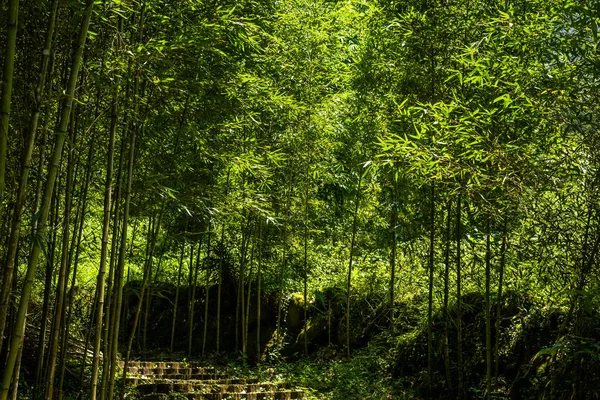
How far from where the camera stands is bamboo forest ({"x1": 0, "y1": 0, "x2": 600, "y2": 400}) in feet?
11.3

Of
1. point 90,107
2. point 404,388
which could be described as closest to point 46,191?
point 90,107

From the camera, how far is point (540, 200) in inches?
142

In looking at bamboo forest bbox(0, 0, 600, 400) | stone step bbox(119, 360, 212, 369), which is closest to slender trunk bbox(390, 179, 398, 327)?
bamboo forest bbox(0, 0, 600, 400)

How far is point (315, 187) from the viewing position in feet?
25.5

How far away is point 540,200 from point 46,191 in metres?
2.76

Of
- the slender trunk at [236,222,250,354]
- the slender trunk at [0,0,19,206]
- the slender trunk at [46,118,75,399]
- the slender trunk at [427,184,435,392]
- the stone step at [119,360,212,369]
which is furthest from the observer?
the slender trunk at [236,222,250,354]

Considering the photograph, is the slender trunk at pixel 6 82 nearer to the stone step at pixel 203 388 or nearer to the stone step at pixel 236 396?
the stone step at pixel 236 396

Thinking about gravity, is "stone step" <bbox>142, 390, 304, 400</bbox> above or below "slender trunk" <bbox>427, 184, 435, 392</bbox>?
below

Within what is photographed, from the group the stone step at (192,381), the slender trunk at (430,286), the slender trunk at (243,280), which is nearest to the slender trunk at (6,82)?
the slender trunk at (430,286)

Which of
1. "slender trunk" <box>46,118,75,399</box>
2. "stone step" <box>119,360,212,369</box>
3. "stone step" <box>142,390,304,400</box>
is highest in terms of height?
"slender trunk" <box>46,118,75,399</box>

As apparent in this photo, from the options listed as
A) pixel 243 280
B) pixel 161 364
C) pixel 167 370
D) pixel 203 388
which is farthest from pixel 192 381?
pixel 243 280

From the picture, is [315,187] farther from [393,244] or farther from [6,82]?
[6,82]

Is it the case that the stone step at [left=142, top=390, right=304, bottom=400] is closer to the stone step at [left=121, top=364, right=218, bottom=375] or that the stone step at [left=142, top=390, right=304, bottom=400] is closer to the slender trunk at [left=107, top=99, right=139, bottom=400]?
the stone step at [left=121, top=364, right=218, bottom=375]

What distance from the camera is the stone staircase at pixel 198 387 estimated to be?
6.04 m
